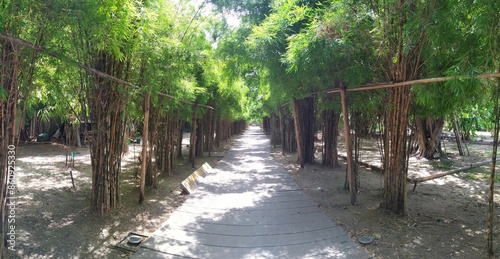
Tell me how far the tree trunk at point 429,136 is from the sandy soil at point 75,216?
352 inches

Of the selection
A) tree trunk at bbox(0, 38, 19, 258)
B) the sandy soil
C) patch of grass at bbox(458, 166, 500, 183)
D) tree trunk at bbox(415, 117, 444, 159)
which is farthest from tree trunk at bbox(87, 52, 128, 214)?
tree trunk at bbox(415, 117, 444, 159)

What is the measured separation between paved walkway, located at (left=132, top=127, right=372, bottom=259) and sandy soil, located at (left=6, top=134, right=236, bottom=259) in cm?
38

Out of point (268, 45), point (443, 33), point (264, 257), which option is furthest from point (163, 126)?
point (443, 33)

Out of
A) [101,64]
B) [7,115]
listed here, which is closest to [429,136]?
[101,64]

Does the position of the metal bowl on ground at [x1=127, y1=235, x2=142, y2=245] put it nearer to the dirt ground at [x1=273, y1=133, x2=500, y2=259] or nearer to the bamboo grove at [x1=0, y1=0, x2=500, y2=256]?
the bamboo grove at [x1=0, y1=0, x2=500, y2=256]

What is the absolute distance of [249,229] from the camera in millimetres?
4027

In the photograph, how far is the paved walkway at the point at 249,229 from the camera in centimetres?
329

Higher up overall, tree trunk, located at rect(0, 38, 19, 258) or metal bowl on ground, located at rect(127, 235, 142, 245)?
tree trunk, located at rect(0, 38, 19, 258)

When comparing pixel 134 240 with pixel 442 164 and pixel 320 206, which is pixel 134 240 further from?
pixel 442 164

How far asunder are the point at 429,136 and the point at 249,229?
9924 millimetres

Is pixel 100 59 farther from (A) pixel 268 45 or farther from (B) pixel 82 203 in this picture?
(A) pixel 268 45

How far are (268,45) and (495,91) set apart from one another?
159 inches

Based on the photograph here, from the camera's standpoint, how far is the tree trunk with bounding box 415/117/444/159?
1099 centimetres

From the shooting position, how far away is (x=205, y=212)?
4.72 m
